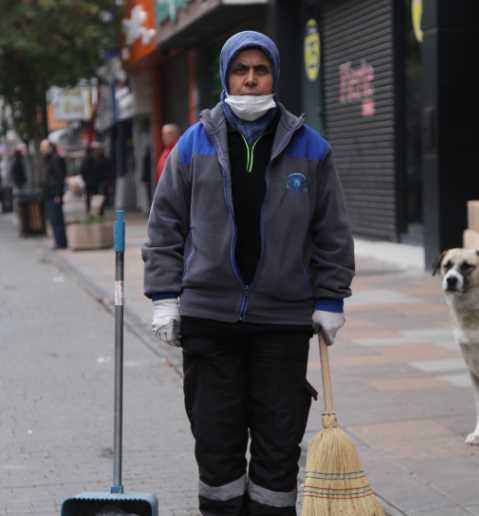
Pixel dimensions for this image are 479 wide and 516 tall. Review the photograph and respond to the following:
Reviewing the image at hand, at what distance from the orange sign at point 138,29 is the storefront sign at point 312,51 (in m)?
6.65

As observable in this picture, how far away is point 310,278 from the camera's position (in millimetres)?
4066

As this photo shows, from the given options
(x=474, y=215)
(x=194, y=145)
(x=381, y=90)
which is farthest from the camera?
(x=381, y=90)

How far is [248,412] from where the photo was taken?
13.5ft

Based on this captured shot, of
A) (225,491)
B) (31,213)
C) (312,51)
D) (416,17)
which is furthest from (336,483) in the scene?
(31,213)

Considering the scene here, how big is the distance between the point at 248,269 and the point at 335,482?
2.61ft

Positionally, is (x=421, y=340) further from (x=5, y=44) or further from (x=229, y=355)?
(x=5, y=44)

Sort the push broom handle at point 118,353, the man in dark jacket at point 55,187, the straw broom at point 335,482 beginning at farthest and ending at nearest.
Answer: the man in dark jacket at point 55,187
the push broom handle at point 118,353
the straw broom at point 335,482

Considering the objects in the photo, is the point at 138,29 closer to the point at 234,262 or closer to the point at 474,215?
the point at 474,215

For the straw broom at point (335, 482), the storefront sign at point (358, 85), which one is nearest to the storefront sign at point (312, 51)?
the storefront sign at point (358, 85)

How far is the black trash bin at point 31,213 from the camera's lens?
22.8 metres

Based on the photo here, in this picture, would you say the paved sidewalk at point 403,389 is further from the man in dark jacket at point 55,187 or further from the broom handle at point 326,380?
the man in dark jacket at point 55,187

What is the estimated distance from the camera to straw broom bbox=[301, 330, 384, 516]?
3762mm

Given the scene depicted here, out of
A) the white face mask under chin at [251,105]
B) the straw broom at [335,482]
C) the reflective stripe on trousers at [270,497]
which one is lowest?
the reflective stripe on trousers at [270,497]

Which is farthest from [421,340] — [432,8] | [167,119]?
[167,119]
